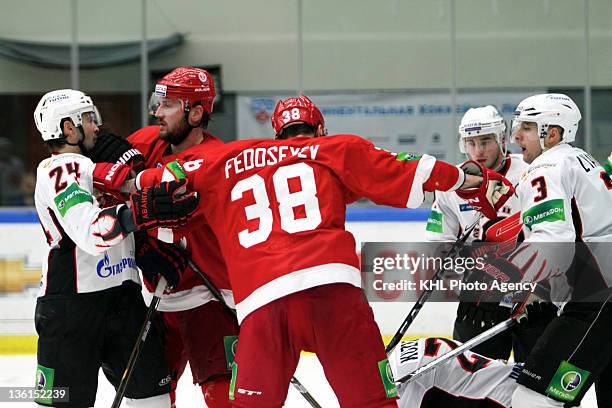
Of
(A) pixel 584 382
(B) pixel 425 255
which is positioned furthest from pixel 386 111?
(A) pixel 584 382

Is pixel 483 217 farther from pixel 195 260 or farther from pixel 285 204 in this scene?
pixel 285 204

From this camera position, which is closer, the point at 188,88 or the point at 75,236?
the point at 75,236

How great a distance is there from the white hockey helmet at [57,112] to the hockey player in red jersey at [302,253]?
0.56 meters

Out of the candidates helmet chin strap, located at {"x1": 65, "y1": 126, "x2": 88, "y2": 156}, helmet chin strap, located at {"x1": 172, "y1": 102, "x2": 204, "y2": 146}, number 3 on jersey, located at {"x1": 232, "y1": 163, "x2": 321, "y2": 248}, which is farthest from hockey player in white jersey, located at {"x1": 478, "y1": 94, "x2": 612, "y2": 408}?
helmet chin strap, located at {"x1": 65, "y1": 126, "x2": 88, "y2": 156}

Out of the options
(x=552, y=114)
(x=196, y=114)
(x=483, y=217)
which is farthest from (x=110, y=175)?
(x=483, y=217)

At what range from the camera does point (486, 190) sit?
9.81ft

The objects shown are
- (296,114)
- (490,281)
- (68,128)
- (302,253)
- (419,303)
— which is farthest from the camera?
(490,281)

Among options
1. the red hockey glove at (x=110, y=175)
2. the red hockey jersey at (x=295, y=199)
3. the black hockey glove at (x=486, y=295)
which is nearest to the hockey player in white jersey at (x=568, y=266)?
the red hockey jersey at (x=295, y=199)

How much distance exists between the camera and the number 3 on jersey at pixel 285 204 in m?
2.62

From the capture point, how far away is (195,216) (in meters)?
2.92

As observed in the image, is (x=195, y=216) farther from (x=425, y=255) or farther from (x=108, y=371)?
(x=425, y=255)

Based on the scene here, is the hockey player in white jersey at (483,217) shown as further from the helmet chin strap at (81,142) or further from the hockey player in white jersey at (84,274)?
the helmet chin strap at (81,142)

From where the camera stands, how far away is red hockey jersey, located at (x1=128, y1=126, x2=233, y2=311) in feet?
10.9

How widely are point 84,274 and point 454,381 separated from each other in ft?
4.00
